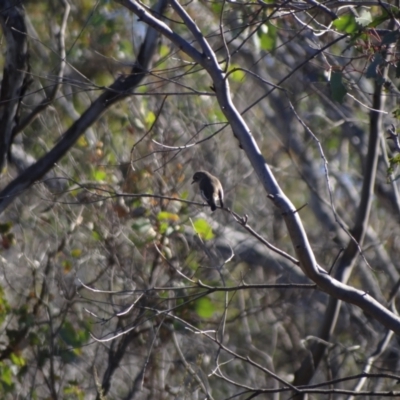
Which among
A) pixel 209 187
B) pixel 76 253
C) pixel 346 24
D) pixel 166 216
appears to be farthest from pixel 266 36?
pixel 76 253

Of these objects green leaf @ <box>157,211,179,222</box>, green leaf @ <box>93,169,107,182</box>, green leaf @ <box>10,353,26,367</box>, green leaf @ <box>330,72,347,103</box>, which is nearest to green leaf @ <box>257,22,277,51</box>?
green leaf @ <box>157,211,179,222</box>

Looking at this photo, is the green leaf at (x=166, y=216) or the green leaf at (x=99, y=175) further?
the green leaf at (x=99, y=175)

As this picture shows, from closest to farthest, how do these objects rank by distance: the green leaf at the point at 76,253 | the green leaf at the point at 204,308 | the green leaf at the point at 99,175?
the green leaf at the point at 204,308
the green leaf at the point at 99,175
the green leaf at the point at 76,253

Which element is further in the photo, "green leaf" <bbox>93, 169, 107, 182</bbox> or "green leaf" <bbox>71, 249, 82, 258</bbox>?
"green leaf" <bbox>71, 249, 82, 258</bbox>

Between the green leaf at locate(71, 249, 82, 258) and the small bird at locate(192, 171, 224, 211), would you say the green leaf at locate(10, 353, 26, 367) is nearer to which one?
the green leaf at locate(71, 249, 82, 258)

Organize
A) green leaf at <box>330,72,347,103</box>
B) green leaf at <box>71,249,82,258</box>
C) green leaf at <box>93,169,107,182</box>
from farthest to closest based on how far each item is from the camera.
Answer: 1. green leaf at <box>71,249,82,258</box>
2. green leaf at <box>93,169,107,182</box>
3. green leaf at <box>330,72,347,103</box>

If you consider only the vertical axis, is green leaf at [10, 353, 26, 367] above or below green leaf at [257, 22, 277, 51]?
below

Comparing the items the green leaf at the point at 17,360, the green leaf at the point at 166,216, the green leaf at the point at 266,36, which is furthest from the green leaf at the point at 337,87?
the green leaf at the point at 17,360

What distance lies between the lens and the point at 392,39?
3205 mm

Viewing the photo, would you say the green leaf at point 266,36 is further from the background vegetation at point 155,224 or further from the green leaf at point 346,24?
the green leaf at point 346,24

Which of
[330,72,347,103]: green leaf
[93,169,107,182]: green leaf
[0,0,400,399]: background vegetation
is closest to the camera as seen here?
[330,72,347,103]: green leaf

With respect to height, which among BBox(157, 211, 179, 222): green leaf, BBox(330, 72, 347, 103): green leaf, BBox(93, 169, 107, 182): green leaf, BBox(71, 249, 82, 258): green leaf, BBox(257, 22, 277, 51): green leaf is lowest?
BBox(330, 72, 347, 103): green leaf

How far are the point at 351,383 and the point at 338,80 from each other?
655 centimetres

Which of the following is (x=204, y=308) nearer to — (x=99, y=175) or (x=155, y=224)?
(x=155, y=224)
